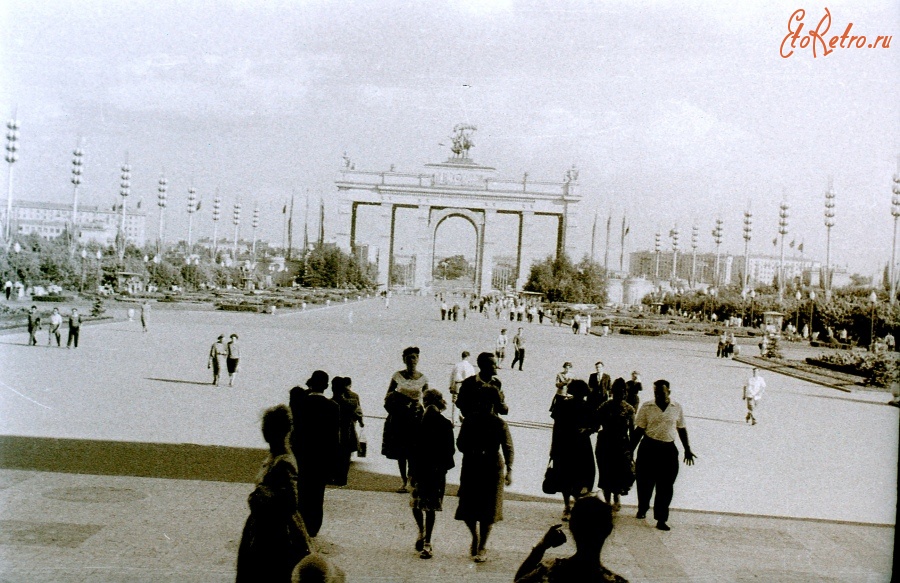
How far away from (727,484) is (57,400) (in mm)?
8794

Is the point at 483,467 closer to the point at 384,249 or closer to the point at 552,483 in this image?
the point at 552,483

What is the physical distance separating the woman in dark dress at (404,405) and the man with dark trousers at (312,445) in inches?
47.0

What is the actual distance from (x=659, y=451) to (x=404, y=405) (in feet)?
7.81

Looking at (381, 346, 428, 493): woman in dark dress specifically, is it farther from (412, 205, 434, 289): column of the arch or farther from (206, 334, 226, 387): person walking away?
(412, 205, 434, 289): column of the arch

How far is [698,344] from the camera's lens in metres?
15.0

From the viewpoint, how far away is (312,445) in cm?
605

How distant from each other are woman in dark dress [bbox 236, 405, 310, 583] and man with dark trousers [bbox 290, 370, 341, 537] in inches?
63.1

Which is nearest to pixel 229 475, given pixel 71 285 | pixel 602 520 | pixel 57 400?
pixel 57 400

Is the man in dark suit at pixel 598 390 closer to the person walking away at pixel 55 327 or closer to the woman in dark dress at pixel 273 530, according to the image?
the woman in dark dress at pixel 273 530

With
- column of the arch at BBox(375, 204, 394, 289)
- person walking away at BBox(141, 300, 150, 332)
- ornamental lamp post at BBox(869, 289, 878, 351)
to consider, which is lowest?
person walking away at BBox(141, 300, 150, 332)

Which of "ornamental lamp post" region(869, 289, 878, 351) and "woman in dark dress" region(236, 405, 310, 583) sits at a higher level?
"ornamental lamp post" region(869, 289, 878, 351)

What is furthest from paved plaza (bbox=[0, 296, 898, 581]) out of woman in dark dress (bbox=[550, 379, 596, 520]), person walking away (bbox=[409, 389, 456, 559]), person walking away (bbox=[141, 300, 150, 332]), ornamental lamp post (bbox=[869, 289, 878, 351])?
ornamental lamp post (bbox=[869, 289, 878, 351])

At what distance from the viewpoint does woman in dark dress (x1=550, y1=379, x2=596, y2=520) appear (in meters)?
7.18

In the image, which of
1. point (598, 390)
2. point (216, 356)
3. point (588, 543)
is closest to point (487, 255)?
point (216, 356)
